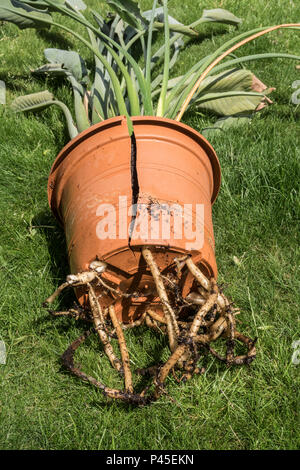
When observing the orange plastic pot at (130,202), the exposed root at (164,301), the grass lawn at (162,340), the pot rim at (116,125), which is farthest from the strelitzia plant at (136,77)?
the exposed root at (164,301)

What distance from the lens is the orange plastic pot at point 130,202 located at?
5.19 ft

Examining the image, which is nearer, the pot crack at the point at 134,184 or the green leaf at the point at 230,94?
the pot crack at the point at 134,184

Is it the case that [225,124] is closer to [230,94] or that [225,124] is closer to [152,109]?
[230,94]

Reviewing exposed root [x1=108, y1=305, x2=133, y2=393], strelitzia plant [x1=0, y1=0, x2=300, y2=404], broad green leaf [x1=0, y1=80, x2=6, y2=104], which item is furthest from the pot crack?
broad green leaf [x1=0, y1=80, x2=6, y2=104]

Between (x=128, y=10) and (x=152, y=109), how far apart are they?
0.81m

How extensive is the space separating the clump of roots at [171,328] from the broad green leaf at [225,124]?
1.25 meters

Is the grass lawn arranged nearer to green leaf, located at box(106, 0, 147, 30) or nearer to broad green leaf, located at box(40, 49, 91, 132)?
broad green leaf, located at box(40, 49, 91, 132)

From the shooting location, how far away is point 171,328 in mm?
1563

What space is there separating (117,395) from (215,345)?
0.47 metres

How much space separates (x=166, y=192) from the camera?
164cm

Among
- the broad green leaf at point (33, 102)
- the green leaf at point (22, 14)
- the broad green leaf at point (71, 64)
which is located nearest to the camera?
the green leaf at point (22, 14)

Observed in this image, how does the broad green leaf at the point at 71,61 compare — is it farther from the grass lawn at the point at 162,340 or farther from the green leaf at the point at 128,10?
the green leaf at the point at 128,10

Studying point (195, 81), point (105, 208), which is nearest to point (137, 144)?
point (105, 208)

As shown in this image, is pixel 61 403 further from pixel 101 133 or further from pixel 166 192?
pixel 101 133
